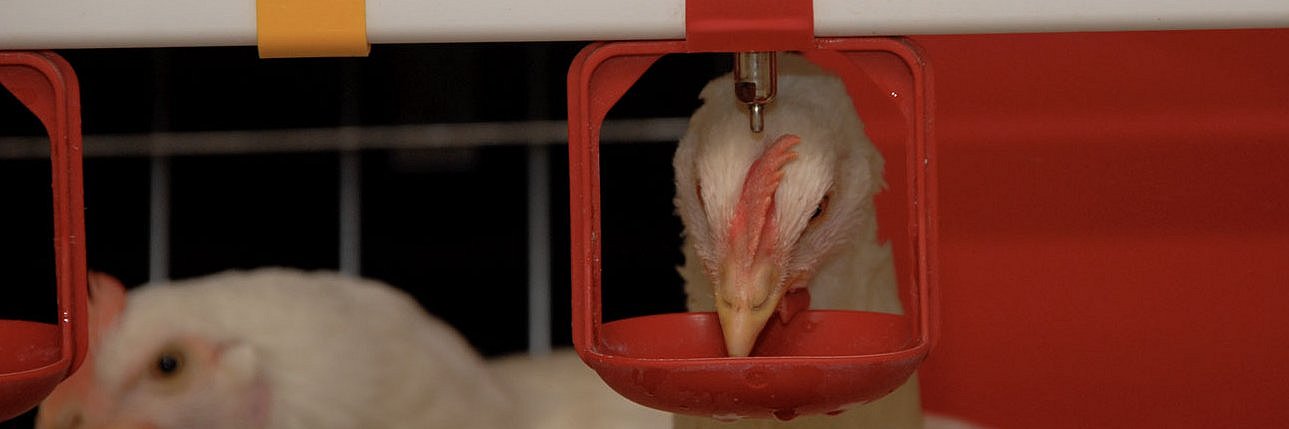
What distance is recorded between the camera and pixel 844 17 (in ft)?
1.98

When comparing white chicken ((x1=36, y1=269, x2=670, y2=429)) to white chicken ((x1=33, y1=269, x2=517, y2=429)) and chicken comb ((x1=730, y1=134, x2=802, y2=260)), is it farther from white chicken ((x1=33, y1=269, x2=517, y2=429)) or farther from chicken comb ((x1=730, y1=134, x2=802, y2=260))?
chicken comb ((x1=730, y1=134, x2=802, y2=260))

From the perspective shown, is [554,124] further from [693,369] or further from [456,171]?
[693,369]

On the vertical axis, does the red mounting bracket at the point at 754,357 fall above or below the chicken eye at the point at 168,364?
above

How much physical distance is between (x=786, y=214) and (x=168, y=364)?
76cm

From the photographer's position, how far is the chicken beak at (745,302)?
2.12 ft

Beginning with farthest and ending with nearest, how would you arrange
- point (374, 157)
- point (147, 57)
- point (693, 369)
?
point (374, 157)
point (147, 57)
point (693, 369)

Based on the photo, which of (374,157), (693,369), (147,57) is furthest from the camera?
(374,157)

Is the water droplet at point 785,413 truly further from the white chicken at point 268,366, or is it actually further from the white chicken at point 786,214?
the white chicken at point 268,366

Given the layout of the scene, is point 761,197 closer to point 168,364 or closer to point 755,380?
point 755,380

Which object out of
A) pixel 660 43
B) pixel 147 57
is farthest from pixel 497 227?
pixel 660 43

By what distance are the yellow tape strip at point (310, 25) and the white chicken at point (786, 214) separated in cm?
22

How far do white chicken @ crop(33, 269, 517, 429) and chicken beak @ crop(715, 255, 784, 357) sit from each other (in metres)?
0.70

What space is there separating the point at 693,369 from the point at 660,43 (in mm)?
149

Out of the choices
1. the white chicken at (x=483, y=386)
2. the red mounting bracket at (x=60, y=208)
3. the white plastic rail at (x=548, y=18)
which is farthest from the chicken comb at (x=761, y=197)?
the white chicken at (x=483, y=386)
